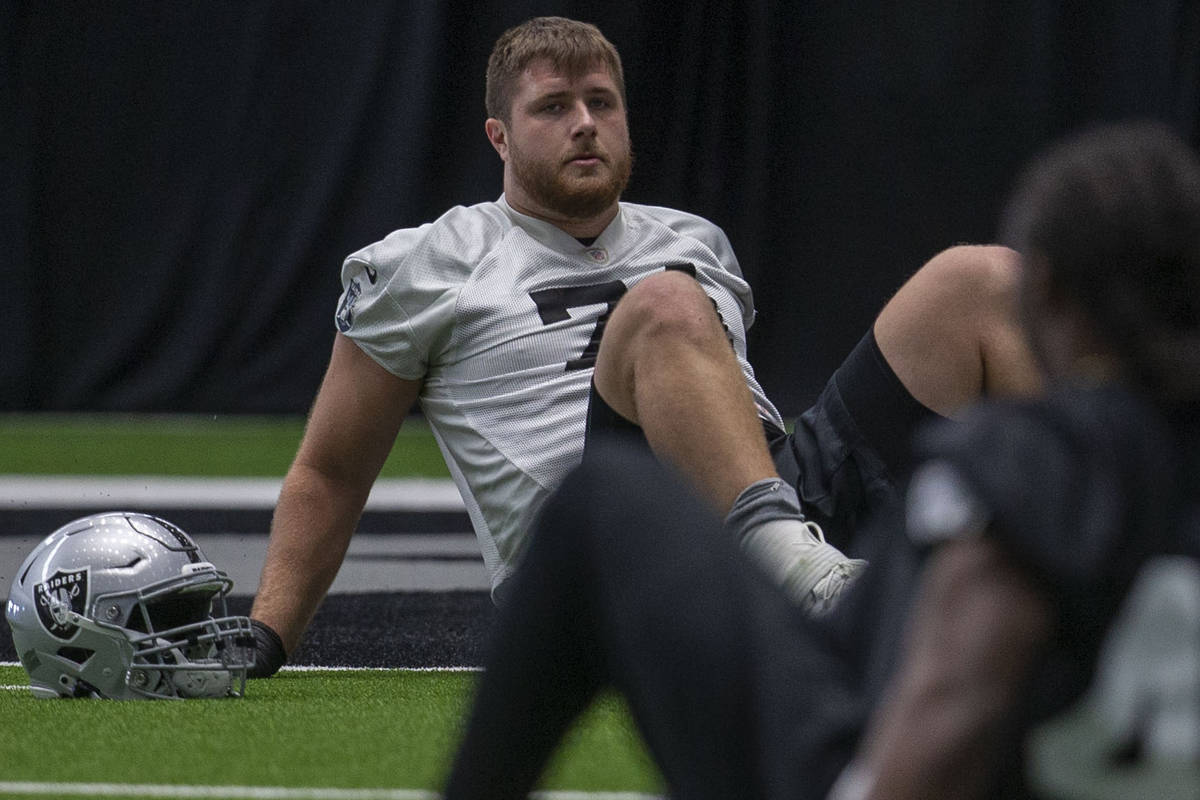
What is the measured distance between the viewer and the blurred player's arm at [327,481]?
244cm

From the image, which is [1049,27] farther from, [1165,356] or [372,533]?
[1165,356]

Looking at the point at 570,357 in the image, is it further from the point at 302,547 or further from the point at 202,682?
the point at 202,682

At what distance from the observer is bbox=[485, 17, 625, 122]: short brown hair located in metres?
2.61

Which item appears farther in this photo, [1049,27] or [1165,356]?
[1049,27]

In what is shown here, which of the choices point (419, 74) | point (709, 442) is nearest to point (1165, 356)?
point (709, 442)

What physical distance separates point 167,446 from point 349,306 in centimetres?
409

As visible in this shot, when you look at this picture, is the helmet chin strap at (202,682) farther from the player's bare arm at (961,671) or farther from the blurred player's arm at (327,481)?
the player's bare arm at (961,671)

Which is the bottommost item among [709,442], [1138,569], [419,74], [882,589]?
[419,74]

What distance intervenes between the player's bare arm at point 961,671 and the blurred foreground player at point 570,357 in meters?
0.95

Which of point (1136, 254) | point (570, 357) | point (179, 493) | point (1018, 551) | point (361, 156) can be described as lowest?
point (179, 493)

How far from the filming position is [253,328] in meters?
6.82

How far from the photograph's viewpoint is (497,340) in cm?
237

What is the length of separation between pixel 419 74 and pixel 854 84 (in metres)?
1.66

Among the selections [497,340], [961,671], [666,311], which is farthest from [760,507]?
[961,671]
